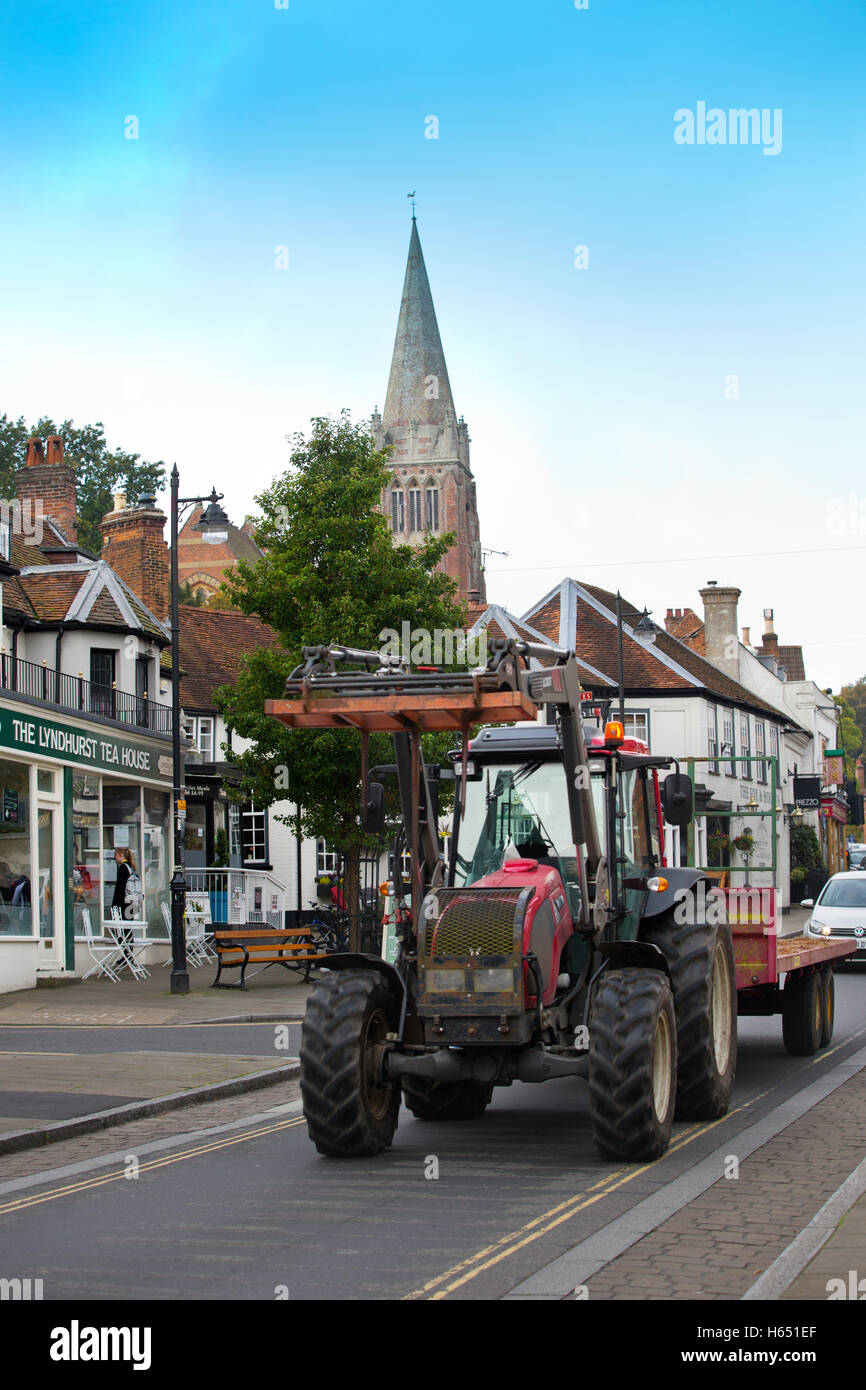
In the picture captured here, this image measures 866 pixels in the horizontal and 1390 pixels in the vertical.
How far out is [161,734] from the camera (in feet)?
103

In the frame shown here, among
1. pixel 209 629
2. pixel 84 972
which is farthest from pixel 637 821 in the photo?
pixel 209 629

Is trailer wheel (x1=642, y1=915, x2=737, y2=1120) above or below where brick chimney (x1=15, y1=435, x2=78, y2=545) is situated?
below

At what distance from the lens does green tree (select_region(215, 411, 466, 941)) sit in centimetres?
2778

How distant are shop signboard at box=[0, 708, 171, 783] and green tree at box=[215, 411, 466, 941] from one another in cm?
211

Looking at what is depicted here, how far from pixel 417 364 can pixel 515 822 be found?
119 metres

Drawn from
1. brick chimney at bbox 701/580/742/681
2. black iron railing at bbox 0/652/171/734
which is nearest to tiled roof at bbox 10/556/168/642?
black iron railing at bbox 0/652/171/734

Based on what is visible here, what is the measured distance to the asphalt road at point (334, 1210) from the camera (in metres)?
6.72

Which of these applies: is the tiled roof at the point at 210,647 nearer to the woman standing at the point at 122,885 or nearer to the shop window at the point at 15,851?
the woman standing at the point at 122,885

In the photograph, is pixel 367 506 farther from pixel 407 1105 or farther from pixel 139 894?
pixel 407 1105

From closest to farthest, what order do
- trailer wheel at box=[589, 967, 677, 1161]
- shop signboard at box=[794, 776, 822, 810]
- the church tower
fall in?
trailer wheel at box=[589, 967, 677, 1161] < shop signboard at box=[794, 776, 822, 810] < the church tower

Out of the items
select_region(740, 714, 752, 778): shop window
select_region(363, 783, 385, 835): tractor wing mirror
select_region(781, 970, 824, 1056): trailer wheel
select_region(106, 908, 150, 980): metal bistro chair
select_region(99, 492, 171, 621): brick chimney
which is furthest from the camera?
select_region(740, 714, 752, 778): shop window

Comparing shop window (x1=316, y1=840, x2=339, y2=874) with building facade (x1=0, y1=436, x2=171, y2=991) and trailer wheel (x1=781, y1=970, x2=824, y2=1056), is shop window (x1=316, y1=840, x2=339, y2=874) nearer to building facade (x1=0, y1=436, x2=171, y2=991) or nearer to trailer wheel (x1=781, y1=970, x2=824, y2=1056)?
building facade (x1=0, y1=436, x2=171, y2=991)

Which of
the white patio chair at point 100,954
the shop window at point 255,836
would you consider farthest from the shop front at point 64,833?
the shop window at point 255,836

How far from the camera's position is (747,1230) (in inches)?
295
